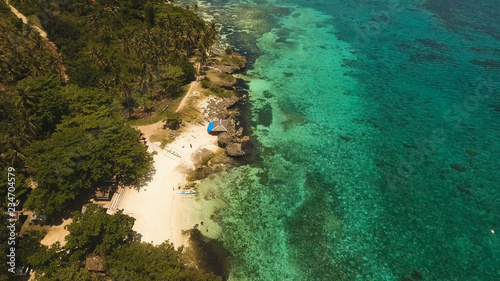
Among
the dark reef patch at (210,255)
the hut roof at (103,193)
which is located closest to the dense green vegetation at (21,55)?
the hut roof at (103,193)

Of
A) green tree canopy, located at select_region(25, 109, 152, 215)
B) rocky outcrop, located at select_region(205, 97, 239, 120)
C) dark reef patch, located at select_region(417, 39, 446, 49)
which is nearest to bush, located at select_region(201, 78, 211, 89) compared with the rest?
rocky outcrop, located at select_region(205, 97, 239, 120)

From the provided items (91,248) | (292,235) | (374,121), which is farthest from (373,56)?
(91,248)

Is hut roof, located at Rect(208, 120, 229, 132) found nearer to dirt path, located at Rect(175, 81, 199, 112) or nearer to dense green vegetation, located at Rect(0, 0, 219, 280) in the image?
A: dirt path, located at Rect(175, 81, 199, 112)

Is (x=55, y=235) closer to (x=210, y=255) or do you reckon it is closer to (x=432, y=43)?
(x=210, y=255)

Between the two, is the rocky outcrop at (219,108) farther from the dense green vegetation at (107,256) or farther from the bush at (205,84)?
the dense green vegetation at (107,256)

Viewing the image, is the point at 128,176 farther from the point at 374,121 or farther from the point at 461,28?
the point at 461,28

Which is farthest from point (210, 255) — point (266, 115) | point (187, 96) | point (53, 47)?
point (53, 47)
